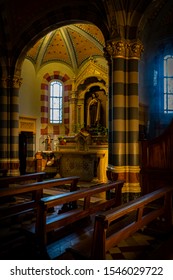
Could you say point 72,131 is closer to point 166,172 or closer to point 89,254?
point 166,172

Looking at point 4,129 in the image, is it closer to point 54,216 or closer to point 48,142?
point 48,142

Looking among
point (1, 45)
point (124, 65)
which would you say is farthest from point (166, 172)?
point (1, 45)

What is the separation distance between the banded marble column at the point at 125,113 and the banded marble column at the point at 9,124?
4309 mm

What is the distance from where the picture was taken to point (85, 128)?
33.9 feet

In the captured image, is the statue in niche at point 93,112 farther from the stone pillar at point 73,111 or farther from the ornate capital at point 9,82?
the ornate capital at point 9,82

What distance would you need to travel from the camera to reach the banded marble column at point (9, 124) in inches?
360

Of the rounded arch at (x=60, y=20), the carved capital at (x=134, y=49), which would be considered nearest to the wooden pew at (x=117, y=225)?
the carved capital at (x=134, y=49)

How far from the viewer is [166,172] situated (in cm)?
475

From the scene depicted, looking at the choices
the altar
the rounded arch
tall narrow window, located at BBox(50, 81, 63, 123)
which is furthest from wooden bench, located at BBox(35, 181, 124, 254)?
tall narrow window, located at BBox(50, 81, 63, 123)

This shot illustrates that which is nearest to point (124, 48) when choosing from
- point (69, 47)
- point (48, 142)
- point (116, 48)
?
point (116, 48)

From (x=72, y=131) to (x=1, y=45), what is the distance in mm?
5543

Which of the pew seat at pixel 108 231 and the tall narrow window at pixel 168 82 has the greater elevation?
the tall narrow window at pixel 168 82

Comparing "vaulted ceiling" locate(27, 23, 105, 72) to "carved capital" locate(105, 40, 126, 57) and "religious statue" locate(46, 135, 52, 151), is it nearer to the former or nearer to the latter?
"religious statue" locate(46, 135, 52, 151)

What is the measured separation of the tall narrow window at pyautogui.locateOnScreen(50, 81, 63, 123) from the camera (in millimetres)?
14023
